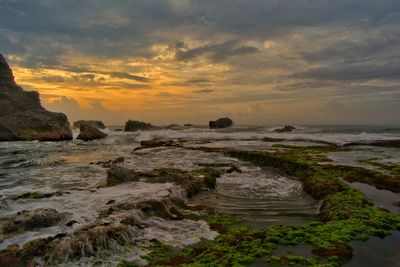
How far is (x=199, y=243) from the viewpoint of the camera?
10914mm

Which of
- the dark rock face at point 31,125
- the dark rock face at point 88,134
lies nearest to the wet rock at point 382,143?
the dark rock face at point 88,134

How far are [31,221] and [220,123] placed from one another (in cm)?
13391

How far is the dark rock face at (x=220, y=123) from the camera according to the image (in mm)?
143375

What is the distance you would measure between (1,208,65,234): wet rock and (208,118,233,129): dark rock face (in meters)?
131

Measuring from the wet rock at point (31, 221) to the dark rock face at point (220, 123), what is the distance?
430ft

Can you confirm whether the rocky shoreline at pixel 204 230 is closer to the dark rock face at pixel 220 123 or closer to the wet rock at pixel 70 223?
the wet rock at pixel 70 223

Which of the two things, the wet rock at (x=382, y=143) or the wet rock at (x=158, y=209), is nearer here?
the wet rock at (x=158, y=209)

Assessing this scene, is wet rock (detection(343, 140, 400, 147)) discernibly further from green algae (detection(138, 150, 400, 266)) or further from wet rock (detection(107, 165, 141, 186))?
wet rock (detection(107, 165, 141, 186))

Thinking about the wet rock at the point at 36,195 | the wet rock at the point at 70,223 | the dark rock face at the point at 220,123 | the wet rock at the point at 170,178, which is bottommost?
the wet rock at the point at 36,195

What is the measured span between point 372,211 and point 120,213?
1033 centimetres

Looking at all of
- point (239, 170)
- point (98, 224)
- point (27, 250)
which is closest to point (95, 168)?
point (239, 170)

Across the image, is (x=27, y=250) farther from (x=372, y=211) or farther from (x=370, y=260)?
(x=372, y=211)

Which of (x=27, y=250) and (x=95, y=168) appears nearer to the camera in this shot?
(x=27, y=250)

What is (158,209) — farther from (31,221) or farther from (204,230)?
(31,221)
